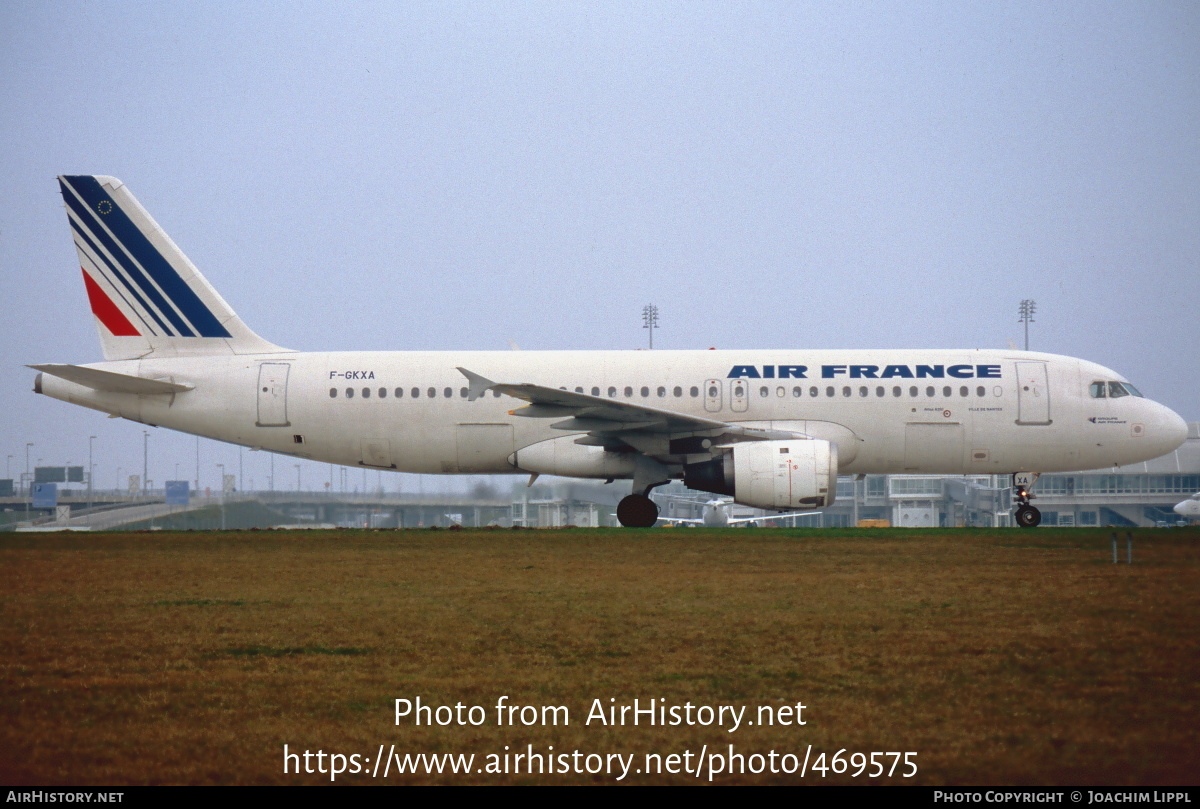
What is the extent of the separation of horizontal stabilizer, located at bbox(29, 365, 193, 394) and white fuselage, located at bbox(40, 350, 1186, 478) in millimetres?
244

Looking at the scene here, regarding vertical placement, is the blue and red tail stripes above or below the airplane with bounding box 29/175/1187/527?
above

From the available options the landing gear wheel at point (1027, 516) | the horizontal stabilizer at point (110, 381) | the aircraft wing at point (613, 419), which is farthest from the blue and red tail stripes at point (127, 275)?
the landing gear wheel at point (1027, 516)

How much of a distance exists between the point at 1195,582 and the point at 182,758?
930cm

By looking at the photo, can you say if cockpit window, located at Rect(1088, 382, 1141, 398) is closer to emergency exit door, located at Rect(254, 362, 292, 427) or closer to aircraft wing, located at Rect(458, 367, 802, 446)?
aircraft wing, located at Rect(458, 367, 802, 446)

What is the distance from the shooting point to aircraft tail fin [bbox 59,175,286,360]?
2402 centimetres

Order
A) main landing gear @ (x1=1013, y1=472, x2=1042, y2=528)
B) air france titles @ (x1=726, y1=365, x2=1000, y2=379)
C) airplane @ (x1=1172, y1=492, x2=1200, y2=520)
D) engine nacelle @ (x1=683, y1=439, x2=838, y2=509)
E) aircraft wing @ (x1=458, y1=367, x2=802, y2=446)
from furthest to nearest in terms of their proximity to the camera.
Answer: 1. airplane @ (x1=1172, y1=492, x2=1200, y2=520)
2. air france titles @ (x1=726, y1=365, x2=1000, y2=379)
3. main landing gear @ (x1=1013, y1=472, x2=1042, y2=528)
4. aircraft wing @ (x1=458, y1=367, x2=802, y2=446)
5. engine nacelle @ (x1=683, y1=439, x2=838, y2=509)

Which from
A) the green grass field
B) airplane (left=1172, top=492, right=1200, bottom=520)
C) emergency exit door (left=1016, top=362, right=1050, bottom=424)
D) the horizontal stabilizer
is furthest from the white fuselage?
airplane (left=1172, top=492, right=1200, bottom=520)

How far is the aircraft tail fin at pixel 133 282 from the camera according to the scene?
78.8 ft

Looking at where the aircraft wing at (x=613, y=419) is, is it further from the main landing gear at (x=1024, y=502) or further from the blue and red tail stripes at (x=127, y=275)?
the blue and red tail stripes at (x=127, y=275)

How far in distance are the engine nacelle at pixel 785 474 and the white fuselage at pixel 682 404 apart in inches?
78.1

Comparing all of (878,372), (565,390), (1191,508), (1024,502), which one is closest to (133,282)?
(565,390)

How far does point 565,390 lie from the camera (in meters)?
21.8

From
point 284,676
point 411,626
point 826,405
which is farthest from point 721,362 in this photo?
point 284,676

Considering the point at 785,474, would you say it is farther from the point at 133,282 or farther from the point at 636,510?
the point at 133,282
